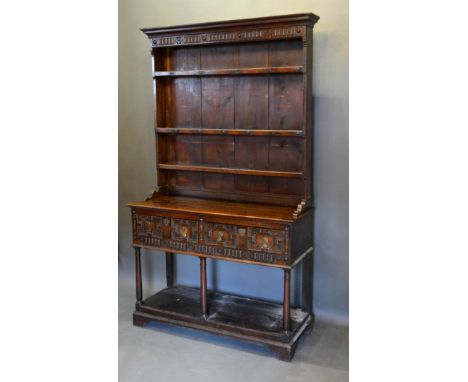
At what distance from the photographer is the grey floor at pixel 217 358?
9.24 ft

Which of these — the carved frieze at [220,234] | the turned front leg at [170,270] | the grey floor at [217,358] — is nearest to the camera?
the grey floor at [217,358]

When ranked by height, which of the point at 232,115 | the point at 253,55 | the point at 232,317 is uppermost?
the point at 253,55

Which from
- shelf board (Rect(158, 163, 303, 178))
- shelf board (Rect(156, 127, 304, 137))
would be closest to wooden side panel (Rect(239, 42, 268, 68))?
shelf board (Rect(156, 127, 304, 137))

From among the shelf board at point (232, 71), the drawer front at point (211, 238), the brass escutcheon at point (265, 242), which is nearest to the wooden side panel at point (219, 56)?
the shelf board at point (232, 71)

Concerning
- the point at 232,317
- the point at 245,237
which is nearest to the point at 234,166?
the point at 245,237

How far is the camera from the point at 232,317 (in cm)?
326

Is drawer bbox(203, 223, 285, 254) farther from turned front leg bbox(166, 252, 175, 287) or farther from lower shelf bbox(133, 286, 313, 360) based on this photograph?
turned front leg bbox(166, 252, 175, 287)

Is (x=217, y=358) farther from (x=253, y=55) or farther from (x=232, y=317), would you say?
(x=253, y=55)

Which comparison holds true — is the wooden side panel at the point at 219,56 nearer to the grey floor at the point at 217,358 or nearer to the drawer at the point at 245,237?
the drawer at the point at 245,237

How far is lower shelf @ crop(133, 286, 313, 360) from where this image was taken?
9.90 ft

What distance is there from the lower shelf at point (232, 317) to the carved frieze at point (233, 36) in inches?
71.5

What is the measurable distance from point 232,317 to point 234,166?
3.48 feet
